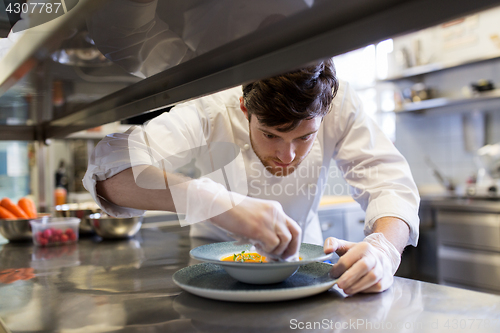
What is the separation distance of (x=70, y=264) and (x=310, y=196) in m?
0.80

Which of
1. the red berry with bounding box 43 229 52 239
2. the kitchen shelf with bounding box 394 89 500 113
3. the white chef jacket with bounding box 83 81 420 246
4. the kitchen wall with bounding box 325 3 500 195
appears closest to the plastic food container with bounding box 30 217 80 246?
the red berry with bounding box 43 229 52 239

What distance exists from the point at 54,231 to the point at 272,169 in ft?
2.65

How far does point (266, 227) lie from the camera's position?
25.0 inches

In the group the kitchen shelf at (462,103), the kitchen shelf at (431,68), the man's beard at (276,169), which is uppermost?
the kitchen shelf at (431,68)

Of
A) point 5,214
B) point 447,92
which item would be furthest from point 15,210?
point 447,92

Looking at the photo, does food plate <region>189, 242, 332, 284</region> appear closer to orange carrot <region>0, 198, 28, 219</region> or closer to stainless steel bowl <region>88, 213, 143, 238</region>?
stainless steel bowl <region>88, 213, 143, 238</region>

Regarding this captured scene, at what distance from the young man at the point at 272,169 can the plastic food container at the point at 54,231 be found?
0.45 metres

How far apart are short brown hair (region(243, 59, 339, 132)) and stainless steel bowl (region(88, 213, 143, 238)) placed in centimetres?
74

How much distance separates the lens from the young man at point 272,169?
688 mm

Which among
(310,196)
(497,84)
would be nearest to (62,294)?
(310,196)

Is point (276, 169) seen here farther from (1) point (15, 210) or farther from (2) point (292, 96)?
(1) point (15, 210)

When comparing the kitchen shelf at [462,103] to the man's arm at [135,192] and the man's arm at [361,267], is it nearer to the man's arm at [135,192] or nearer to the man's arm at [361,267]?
the man's arm at [361,267]

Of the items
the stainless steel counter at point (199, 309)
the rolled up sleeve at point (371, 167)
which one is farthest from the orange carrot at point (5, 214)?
the rolled up sleeve at point (371, 167)

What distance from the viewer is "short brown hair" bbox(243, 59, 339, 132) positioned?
2.79 feet
